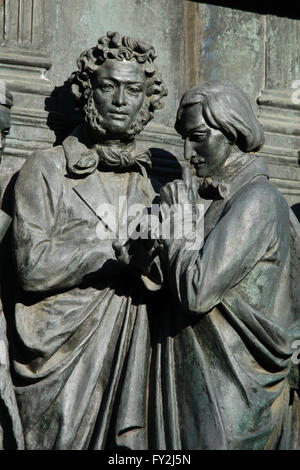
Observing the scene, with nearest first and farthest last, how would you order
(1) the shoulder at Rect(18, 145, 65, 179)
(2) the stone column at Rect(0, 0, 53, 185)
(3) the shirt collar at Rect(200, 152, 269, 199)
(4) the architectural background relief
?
(3) the shirt collar at Rect(200, 152, 269, 199) < (1) the shoulder at Rect(18, 145, 65, 179) < (2) the stone column at Rect(0, 0, 53, 185) < (4) the architectural background relief

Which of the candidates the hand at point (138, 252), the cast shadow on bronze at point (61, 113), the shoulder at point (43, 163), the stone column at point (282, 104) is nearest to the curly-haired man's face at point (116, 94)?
the shoulder at point (43, 163)

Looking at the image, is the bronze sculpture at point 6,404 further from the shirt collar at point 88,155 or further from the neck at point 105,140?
the neck at point 105,140

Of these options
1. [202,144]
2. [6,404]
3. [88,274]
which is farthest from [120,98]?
[6,404]

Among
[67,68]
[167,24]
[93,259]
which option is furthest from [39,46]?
[93,259]

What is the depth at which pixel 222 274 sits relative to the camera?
853cm

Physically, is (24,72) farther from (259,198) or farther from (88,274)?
(259,198)

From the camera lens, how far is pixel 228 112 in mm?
9039

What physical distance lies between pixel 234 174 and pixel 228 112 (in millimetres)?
366

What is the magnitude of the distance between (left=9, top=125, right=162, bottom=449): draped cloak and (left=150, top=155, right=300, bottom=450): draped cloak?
19 centimetres

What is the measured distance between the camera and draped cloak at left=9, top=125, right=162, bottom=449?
8711 millimetres

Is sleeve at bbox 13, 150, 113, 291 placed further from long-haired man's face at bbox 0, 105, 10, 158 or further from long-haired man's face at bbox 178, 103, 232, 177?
long-haired man's face at bbox 178, 103, 232, 177

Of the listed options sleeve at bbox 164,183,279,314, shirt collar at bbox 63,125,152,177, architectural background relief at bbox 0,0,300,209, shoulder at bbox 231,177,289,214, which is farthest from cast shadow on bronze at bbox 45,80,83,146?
sleeve at bbox 164,183,279,314

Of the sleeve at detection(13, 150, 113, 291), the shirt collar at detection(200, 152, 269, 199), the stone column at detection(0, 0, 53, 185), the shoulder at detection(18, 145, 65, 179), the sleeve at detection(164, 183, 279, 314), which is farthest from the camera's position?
the stone column at detection(0, 0, 53, 185)
